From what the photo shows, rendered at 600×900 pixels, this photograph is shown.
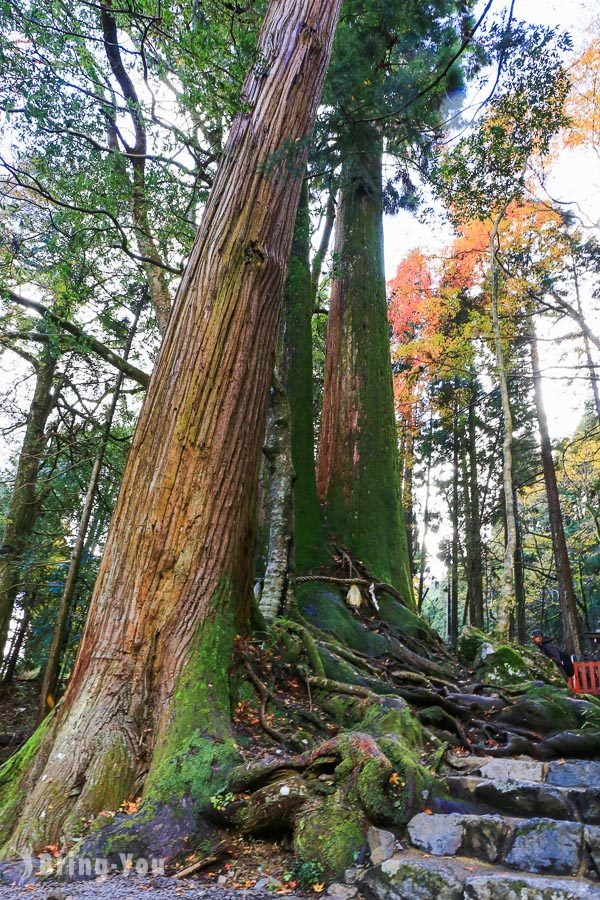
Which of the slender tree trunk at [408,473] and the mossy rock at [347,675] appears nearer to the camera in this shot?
the mossy rock at [347,675]

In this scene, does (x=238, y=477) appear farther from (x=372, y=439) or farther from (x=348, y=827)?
(x=372, y=439)

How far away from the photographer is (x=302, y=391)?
763cm

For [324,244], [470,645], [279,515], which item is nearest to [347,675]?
[279,515]

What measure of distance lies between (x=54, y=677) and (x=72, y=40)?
21.2ft

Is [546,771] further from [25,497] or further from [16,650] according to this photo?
[16,650]

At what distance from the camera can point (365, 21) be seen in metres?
7.93

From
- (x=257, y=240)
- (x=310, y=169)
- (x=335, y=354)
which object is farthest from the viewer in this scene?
(x=335, y=354)

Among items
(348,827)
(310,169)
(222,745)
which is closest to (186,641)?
(222,745)

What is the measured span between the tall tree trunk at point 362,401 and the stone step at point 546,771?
3456 millimetres

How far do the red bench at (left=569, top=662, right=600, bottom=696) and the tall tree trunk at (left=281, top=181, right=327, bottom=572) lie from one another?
5286 mm

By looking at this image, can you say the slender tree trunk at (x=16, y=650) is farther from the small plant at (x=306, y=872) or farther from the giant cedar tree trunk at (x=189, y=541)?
the small plant at (x=306, y=872)

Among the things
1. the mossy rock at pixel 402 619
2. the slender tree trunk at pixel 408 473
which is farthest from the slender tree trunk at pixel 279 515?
the slender tree trunk at pixel 408 473

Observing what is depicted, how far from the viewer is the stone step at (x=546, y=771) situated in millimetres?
3128

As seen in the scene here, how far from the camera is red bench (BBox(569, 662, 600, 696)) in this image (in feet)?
28.0
